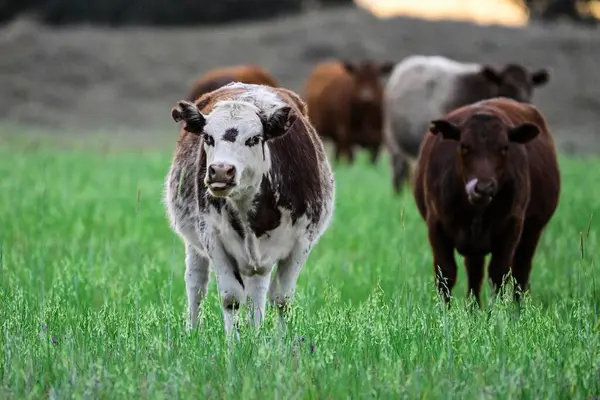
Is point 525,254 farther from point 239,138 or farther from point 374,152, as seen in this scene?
point 374,152

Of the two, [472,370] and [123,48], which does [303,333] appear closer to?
[472,370]

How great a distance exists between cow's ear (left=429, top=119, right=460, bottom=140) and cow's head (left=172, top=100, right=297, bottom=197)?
1705 millimetres

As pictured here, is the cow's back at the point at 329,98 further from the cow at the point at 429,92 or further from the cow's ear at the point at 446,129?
the cow's ear at the point at 446,129

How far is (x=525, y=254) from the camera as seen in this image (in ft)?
26.0

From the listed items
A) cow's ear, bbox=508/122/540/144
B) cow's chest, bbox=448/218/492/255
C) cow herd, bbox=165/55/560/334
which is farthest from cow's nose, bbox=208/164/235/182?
cow's ear, bbox=508/122/540/144

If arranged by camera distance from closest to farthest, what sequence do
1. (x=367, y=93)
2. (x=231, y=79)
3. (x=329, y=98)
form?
(x=231, y=79), (x=367, y=93), (x=329, y=98)

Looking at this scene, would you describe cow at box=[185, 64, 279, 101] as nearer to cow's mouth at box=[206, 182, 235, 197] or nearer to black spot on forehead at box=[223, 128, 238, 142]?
black spot on forehead at box=[223, 128, 238, 142]

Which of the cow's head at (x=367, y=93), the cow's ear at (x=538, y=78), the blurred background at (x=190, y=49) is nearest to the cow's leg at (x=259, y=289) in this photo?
the cow's ear at (x=538, y=78)

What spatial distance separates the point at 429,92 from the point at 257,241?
31.1 feet

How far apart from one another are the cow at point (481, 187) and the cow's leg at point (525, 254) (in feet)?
0.52

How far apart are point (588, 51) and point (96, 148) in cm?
2503

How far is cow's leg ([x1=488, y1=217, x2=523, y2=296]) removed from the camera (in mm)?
7238

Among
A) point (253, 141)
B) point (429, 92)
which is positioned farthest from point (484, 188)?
point (429, 92)

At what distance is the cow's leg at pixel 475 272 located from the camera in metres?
7.81
